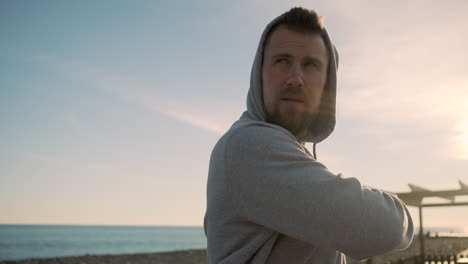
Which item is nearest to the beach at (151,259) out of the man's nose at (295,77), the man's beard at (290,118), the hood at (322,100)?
the hood at (322,100)

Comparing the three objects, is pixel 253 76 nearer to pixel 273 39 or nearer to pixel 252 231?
pixel 273 39

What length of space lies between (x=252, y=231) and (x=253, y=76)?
0.73m

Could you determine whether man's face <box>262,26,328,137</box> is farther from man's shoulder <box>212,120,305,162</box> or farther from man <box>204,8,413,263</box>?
man's shoulder <box>212,120,305,162</box>

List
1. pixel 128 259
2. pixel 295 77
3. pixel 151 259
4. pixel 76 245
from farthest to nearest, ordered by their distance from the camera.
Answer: pixel 76 245 → pixel 151 259 → pixel 128 259 → pixel 295 77

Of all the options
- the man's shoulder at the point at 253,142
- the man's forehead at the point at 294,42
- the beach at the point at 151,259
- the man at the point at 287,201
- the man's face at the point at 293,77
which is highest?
the man's forehead at the point at 294,42

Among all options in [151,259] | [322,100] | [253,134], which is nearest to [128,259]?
[151,259]

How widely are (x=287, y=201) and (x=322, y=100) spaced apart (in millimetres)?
793

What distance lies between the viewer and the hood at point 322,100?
160cm

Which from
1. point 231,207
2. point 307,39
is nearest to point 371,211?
point 231,207

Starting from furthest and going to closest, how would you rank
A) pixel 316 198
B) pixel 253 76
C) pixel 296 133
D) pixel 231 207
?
1. pixel 253 76
2. pixel 296 133
3. pixel 231 207
4. pixel 316 198

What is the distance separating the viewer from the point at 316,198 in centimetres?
110

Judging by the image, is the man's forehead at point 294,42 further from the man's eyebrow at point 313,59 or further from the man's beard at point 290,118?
the man's beard at point 290,118

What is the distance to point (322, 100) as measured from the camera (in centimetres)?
179

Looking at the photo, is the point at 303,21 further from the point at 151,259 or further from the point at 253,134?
the point at 151,259
